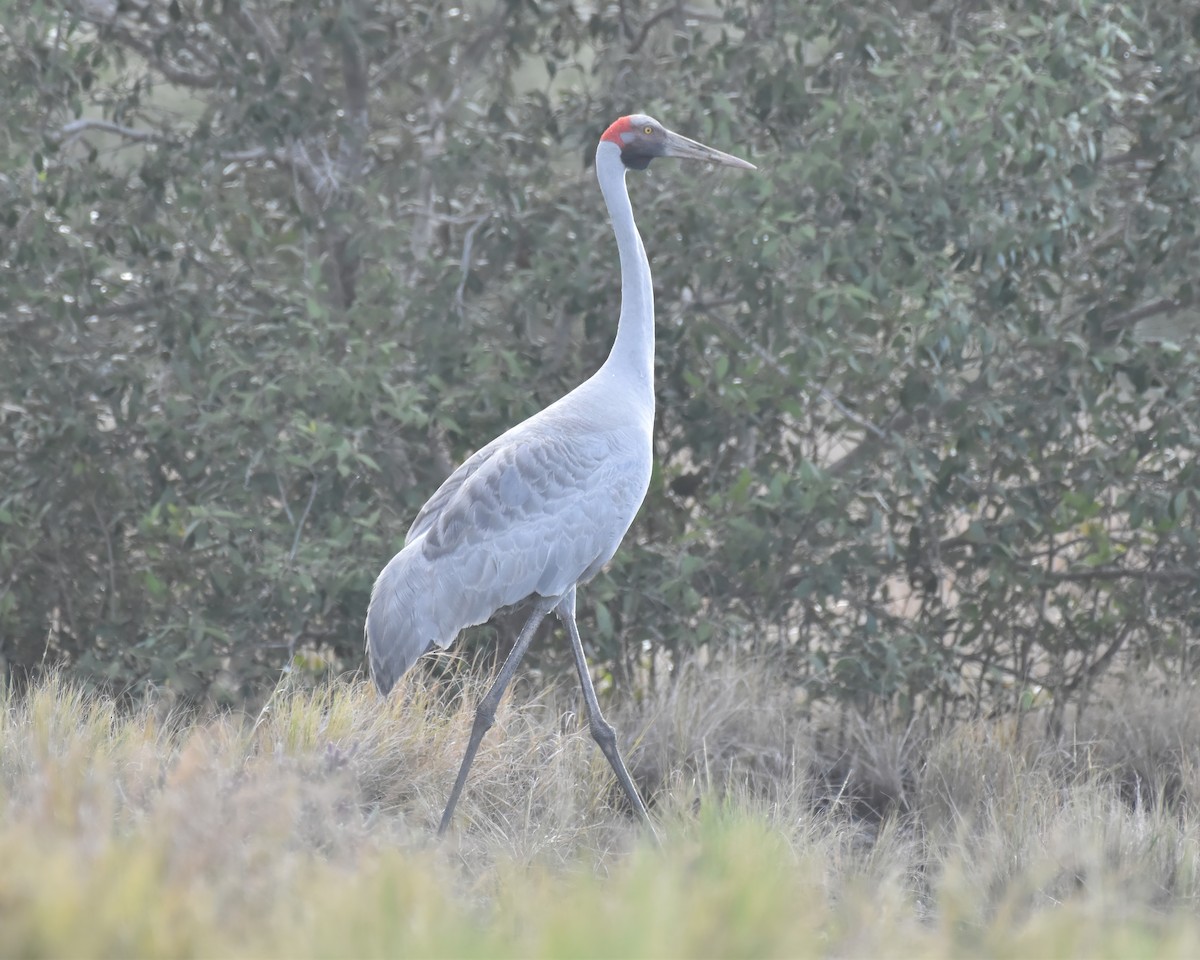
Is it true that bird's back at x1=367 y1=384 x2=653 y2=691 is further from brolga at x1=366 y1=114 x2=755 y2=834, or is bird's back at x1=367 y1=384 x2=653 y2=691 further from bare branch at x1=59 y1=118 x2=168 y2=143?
bare branch at x1=59 y1=118 x2=168 y2=143

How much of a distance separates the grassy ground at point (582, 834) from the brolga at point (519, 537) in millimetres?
301

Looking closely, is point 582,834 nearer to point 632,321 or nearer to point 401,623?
point 401,623

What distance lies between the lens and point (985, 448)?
619cm

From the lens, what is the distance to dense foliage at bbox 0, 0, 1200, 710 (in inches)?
225

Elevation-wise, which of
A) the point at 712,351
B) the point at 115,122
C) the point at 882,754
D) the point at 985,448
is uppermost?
the point at 115,122

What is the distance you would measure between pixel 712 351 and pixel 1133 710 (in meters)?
2.26

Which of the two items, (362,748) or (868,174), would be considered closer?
(362,748)

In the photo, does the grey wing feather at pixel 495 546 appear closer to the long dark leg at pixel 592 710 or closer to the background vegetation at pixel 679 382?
the long dark leg at pixel 592 710

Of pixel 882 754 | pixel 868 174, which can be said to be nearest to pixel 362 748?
pixel 882 754

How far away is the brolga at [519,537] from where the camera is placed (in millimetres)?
4668

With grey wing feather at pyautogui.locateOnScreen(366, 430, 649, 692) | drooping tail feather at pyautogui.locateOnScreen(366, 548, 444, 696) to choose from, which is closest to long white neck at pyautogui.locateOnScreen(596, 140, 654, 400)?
grey wing feather at pyautogui.locateOnScreen(366, 430, 649, 692)

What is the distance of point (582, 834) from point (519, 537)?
0.94 m

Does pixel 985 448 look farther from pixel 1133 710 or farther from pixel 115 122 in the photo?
pixel 115 122

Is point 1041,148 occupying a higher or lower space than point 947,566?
higher
